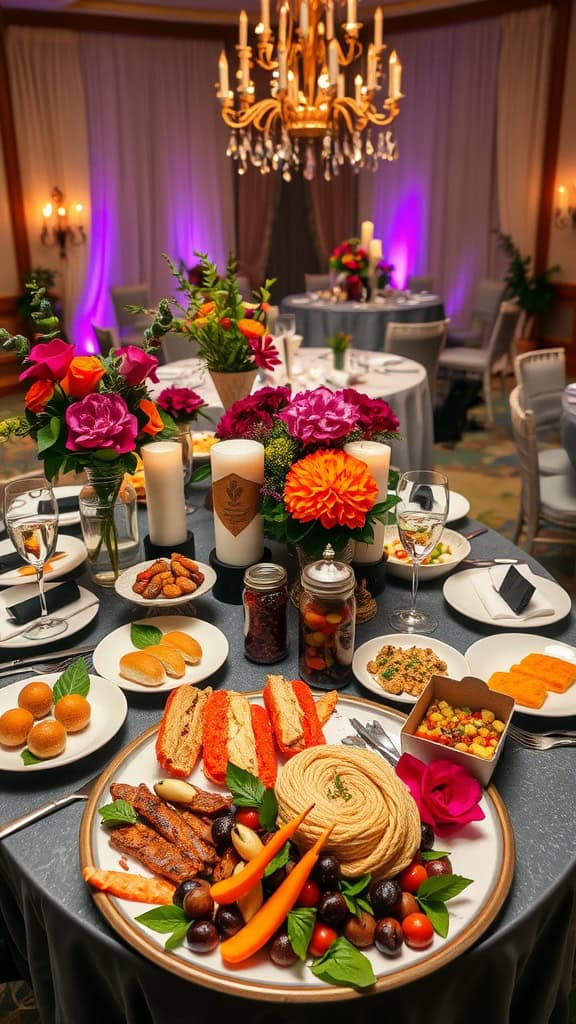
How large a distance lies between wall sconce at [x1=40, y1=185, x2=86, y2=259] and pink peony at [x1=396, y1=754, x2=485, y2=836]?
6.92 metres

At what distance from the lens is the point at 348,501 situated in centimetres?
116

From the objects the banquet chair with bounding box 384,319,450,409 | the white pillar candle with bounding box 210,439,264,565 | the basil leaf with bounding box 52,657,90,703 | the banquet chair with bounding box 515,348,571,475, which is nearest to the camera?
the basil leaf with bounding box 52,657,90,703

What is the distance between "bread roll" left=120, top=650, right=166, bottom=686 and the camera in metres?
1.18

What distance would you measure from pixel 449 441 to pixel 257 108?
8.19 feet

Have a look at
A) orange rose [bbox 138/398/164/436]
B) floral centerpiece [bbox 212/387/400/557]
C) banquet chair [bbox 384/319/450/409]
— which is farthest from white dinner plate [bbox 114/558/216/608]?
banquet chair [bbox 384/319/450/409]

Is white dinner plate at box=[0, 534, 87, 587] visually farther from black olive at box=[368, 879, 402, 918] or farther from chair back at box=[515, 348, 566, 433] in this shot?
chair back at box=[515, 348, 566, 433]

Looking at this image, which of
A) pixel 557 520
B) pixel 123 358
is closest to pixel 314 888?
pixel 123 358

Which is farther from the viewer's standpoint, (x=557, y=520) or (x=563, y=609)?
(x=557, y=520)

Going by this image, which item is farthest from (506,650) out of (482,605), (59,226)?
(59,226)

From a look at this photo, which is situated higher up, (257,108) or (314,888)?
(257,108)

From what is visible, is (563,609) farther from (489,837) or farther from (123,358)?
(123,358)

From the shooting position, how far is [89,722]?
3.62 feet

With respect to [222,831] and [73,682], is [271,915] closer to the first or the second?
[222,831]

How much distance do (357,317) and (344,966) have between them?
5.12 metres
